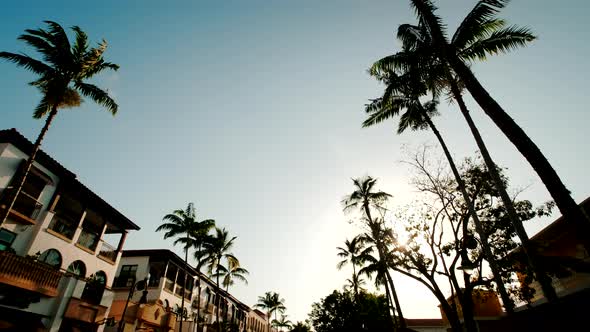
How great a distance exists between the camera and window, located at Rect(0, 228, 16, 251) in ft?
46.9

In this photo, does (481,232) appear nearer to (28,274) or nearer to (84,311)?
(28,274)

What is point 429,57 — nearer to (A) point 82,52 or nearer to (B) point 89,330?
(A) point 82,52

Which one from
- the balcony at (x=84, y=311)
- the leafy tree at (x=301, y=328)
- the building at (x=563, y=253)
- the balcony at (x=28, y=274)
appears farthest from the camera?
the leafy tree at (x=301, y=328)

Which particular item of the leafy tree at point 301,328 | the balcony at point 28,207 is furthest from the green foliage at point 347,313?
the balcony at point 28,207

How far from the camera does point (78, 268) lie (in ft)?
61.0

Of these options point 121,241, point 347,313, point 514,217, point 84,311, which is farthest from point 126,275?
point 514,217

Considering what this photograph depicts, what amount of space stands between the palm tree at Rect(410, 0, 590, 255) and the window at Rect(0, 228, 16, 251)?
844 inches

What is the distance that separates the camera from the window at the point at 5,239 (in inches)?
563

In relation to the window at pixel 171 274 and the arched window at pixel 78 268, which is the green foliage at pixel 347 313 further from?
the arched window at pixel 78 268

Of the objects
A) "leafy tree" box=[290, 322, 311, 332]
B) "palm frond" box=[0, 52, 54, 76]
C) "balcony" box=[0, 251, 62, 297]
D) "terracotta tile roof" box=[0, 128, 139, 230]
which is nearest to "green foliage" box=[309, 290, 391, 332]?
"leafy tree" box=[290, 322, 311, 332]

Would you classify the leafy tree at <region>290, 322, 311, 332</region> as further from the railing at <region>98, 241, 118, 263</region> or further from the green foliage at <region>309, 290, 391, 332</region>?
the railing at <region>98, 241, 118, 263</region>

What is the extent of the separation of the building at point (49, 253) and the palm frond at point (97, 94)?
3.93 meters

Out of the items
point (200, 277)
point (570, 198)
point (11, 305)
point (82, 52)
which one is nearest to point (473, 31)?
point (570, 198)

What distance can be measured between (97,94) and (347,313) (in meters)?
36.5
